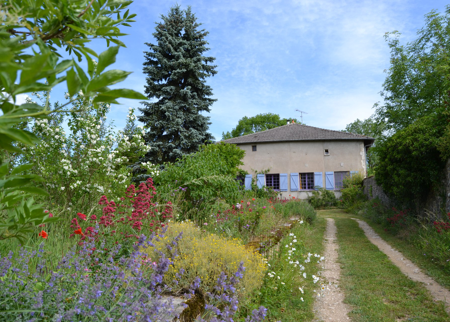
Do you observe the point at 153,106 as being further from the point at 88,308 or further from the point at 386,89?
the point at 88,308

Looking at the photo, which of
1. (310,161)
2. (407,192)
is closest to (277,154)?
(310,161)

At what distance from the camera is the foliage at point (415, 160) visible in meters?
7.90

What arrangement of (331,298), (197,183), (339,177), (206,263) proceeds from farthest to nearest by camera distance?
1. (339,177)
2. (197,183)
3. (331,298)
4. (206,263)

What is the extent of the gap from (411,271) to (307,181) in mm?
14700

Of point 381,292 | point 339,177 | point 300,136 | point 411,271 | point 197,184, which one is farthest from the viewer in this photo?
point 300,136

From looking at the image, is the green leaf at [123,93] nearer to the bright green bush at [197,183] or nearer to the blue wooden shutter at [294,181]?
the bright green bush at [197,183]

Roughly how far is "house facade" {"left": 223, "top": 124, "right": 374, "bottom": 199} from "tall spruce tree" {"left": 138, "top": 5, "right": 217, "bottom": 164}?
616cm

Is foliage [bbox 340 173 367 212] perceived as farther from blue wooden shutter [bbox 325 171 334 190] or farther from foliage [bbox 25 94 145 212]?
foliage [bbox 25 94 145 212]

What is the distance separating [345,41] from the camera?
6.77 meters

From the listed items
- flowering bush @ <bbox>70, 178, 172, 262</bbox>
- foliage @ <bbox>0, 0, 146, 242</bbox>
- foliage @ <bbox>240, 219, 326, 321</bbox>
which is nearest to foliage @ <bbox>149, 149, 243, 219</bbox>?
flowering bush @ <bbox>70, 178, 172, 262</bbox>

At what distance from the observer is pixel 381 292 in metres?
4.77

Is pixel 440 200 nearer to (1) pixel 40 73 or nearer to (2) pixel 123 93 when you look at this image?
(2) pixel 123 93

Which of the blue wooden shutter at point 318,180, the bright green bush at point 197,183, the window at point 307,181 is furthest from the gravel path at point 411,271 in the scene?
the window at point 307,181

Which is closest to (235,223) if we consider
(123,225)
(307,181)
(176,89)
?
(123,225)
